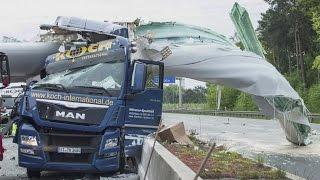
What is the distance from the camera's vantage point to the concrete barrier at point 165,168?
6.97 meters

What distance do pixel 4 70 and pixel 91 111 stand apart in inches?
68.3

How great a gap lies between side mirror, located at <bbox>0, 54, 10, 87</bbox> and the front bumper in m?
0.93

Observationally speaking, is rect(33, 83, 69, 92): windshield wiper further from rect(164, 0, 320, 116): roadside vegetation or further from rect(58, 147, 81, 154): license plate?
rect(164, 0, 320, 116): roadside vegetation

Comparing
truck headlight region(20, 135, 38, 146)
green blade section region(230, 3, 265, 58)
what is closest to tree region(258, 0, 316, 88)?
green blade section region(230, 3, 265, 58)

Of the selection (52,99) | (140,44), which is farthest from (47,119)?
(140,44)

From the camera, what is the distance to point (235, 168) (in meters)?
10.3

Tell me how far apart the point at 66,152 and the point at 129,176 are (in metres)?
1.30

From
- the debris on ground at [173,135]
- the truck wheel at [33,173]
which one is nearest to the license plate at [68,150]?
the truck wheel at [33,173]

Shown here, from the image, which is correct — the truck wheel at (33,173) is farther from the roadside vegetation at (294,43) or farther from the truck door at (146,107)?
the roadside vegetation at (294,43)

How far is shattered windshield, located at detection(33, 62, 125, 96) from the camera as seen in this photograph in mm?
12430

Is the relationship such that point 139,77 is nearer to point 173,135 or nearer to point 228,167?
point 173,135

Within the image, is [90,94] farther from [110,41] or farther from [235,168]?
[235,168]

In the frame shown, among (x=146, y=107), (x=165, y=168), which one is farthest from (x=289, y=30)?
(x=165, y=168)

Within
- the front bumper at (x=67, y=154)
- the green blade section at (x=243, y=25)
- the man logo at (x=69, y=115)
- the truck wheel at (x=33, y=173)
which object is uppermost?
the green blade section at (x=243, y=25)
